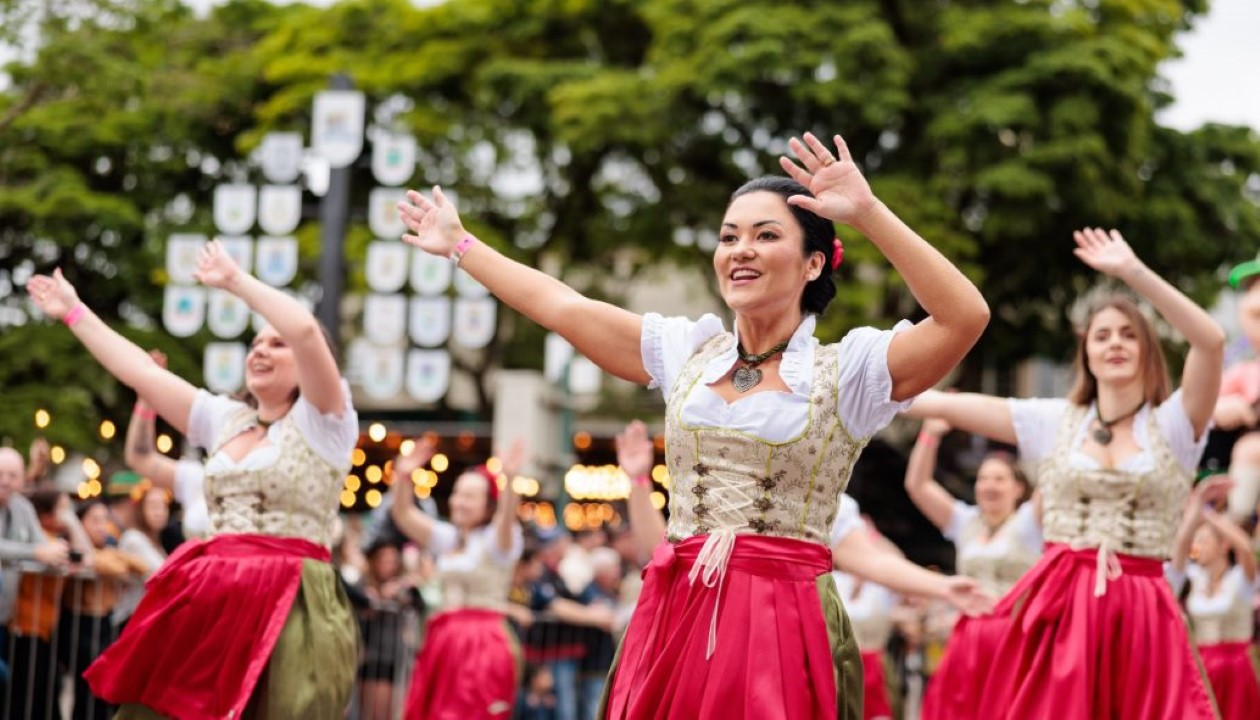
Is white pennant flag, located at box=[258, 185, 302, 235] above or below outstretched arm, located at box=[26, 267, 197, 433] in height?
above

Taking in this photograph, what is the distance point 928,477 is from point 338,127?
23.5ft

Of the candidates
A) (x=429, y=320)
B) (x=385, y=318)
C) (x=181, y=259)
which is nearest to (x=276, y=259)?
(x=181, y=259)

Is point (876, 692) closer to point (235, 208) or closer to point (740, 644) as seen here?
point (740, 644)

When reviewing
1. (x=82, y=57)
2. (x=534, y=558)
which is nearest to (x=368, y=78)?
(x=82, y=57)

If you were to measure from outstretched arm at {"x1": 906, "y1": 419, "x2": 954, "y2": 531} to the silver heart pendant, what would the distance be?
2590mm

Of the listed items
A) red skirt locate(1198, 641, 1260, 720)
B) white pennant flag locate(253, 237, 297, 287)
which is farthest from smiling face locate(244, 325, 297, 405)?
white pennant flag locate(253, 237, 297, 287)

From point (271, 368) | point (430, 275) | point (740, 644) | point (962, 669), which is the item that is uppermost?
point (430, 275)

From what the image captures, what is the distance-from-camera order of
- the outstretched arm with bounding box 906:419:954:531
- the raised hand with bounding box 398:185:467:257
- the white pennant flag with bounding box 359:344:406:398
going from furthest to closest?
the white pennant flag with bounding box 359:344:406:398, the outstretched arm with bounding box 906:419:954:531, the raised hand with bounding box 398:185:467:257

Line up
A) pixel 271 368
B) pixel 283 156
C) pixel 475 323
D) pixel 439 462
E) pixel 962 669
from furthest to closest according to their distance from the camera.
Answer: pixel 439 462 < pixel 475 323 < pixel 283 156 < pixel 962 669 < pixel 271 368

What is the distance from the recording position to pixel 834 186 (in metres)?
3.55

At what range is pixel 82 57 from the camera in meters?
13.9

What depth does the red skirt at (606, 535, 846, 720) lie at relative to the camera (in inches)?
149

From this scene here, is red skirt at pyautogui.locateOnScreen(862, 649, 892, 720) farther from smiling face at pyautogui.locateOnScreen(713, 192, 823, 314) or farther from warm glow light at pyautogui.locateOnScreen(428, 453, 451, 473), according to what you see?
warm glow light at pyautogui.locateOnScreen(428, 453, 451, 473)

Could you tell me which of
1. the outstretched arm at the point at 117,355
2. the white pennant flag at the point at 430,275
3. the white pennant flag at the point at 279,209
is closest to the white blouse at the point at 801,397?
the outstretched arm at the point at 117,355
